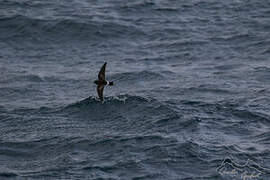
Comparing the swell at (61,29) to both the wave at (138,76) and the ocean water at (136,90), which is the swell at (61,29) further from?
the wave at (138,76)

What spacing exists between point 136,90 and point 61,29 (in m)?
8.39

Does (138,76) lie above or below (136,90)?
above

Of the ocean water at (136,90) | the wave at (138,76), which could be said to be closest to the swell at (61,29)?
the ocean water at (136,90)

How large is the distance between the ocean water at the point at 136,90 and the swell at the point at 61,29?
0.20 ft

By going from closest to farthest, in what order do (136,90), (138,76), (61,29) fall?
1. (136,90)
2. (138,76)
3. (61,29)

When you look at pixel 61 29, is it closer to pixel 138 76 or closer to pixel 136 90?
pixel 138 76

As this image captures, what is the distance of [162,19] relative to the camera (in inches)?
1414

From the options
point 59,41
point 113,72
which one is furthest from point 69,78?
point 59,41

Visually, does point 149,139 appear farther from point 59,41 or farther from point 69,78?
point 59,41

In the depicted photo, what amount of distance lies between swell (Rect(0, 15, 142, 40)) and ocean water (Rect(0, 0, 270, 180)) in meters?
0.06

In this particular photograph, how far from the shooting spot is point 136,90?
88.7ft

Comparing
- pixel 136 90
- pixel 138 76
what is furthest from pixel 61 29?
pixel 136 90

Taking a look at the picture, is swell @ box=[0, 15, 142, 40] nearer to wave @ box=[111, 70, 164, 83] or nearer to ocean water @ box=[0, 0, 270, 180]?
ocean water @ box=[0, 0, 270, 180]

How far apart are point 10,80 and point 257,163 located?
40.1ft
